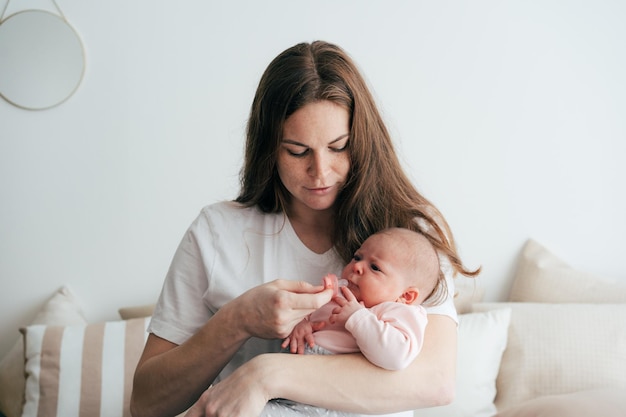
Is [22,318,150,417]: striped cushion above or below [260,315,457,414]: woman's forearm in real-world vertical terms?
below

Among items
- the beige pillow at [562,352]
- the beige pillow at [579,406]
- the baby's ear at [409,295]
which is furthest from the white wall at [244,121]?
the baby's ear at [409,295]

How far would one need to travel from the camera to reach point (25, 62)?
8.77 ft

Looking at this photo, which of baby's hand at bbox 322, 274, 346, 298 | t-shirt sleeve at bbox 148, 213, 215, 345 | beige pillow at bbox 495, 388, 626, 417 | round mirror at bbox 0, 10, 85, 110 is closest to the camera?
baby's hand at bbox 322, 274, 346, 298

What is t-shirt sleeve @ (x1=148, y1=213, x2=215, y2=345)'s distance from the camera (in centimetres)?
158

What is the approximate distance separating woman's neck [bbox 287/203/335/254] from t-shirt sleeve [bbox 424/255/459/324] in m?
0.28

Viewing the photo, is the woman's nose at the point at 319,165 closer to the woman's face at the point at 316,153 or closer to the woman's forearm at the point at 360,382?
the woman's face at the point at 316,153

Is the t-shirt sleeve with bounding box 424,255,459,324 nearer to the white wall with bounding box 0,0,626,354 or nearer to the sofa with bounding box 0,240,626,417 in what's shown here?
the sofa with bounding box 0,240,626,417

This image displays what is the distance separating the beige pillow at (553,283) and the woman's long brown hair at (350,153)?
132 centimetres

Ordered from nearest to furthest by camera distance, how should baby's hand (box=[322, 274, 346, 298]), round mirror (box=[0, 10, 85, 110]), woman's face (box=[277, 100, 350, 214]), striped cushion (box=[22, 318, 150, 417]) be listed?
baby's hand (box=[322, 274, 346, 298])
woman's face (box=[277, 100, 350, 214])
striped cushion (box=[22, 318, 150, 417])
round mirror (box=[0, 10, 85, 110])

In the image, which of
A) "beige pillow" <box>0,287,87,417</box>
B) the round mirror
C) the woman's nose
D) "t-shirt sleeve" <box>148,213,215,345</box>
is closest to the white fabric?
"t-shirt sleeve" <box>148,213,215,345</box>

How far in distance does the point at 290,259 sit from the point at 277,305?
0.37 m

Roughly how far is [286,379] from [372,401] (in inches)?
7.3

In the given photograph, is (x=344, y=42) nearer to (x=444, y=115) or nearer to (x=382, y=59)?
(x=382, y=59)

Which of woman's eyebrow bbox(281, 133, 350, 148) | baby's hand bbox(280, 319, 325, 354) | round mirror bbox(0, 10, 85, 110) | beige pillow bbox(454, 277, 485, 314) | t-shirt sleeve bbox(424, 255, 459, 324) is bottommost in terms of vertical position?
beige pillow bbox(454, 277, 485, 314)
